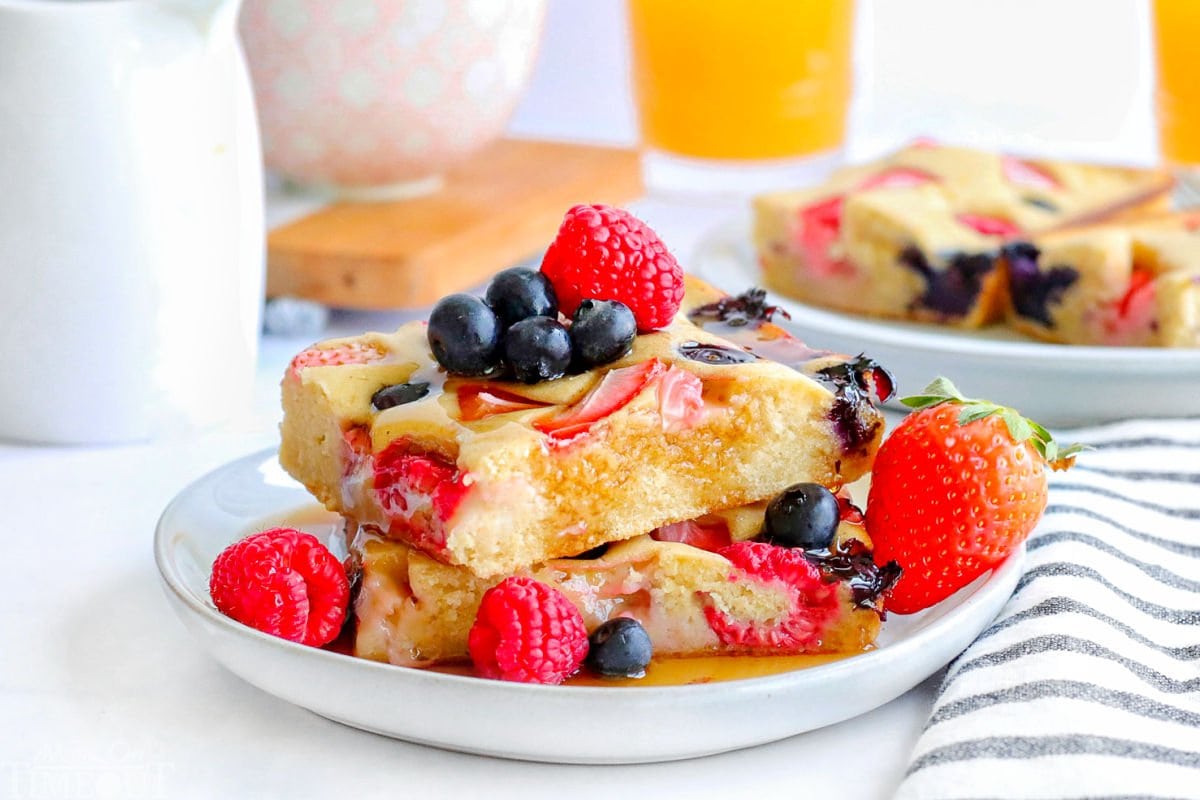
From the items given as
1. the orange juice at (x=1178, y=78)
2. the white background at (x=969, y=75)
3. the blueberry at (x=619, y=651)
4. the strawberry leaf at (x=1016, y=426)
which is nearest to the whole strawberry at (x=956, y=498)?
the strawberry leaf at (x=1016, y=426)

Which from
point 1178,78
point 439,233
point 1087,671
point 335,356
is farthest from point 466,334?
point 1178,78

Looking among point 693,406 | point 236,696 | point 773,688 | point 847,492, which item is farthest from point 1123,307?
point 236,696

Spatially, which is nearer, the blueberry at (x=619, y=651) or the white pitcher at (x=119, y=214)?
the blueberry at (x=619, y=651)

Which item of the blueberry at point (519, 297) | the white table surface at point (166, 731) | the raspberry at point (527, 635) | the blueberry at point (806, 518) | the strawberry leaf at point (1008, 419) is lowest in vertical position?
the white table surface at point (166, 731)

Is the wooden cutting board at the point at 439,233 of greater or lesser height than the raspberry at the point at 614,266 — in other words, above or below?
below

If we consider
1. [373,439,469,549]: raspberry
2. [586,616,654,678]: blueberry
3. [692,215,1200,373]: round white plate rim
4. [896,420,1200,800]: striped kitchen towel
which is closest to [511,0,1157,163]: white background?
[692,215,1200,373]: round white plate rim

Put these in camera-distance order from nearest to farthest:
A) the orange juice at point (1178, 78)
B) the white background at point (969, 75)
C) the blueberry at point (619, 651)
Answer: the blueberry at point (619, 651) < the orange juice at point (1178, 78) < the white background at point (969, 75)

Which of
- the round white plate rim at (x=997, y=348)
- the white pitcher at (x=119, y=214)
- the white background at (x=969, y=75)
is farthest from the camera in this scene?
the white background at (x=969, y=75)

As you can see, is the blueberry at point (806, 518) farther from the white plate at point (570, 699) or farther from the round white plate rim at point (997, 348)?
the round white plate rim at point (997, 348)
